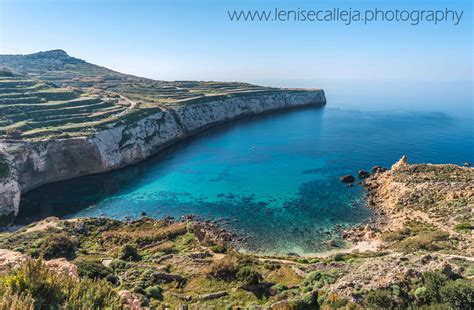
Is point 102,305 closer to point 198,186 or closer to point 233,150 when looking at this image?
point 198,186

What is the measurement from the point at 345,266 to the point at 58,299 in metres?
22.8

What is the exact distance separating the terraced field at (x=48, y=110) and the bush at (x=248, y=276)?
62.3 m

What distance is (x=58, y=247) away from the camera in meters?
33.8

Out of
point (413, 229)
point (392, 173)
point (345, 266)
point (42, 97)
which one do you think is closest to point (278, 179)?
point (392, 173)

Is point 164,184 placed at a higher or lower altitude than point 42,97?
lower

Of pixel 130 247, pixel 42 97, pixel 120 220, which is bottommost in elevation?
pixel 120 220

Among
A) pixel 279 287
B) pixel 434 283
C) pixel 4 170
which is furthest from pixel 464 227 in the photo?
pixel 4 170

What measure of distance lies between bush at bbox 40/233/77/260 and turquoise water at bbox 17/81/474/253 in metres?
16.9

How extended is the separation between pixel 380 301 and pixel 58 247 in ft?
106

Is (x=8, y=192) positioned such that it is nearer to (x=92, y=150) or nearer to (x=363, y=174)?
(x=92, y=150)

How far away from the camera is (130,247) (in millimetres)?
33469

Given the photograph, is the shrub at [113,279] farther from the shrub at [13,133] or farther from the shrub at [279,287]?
the shrub at [13,133]

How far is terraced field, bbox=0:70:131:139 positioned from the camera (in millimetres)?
72606

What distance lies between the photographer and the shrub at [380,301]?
18359 mm
